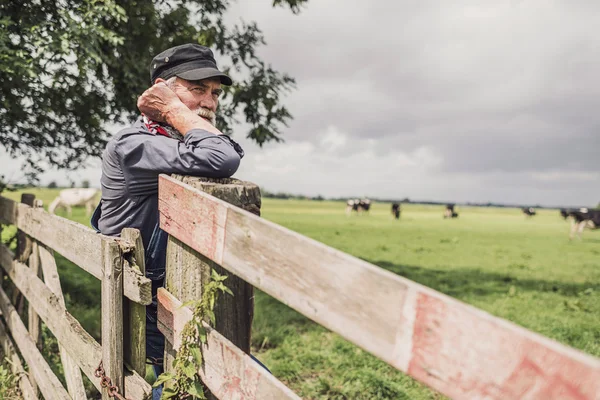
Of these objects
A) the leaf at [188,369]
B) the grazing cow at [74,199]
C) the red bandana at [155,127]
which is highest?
the red bandana at [155,127]

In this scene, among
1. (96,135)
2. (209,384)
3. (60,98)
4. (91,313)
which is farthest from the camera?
(96,135)

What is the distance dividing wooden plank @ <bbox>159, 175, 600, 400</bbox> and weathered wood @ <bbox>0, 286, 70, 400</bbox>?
2.31 meters

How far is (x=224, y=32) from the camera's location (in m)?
9.12

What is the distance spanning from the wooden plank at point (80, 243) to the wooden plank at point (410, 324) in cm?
75

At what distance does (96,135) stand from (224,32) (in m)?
3.25

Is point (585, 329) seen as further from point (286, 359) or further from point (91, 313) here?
point (91, 313)

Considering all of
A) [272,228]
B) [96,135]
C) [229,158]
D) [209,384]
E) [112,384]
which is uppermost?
[96,135]

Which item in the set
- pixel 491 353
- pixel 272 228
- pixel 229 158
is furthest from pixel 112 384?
pixel 491 353

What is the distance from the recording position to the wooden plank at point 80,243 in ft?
6.95

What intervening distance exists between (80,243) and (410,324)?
7.23ft

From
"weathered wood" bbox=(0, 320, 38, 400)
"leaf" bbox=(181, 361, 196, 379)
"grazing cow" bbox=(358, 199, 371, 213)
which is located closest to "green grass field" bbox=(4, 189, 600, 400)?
"weathered wood" bbox=(0, 320, 38, 400)

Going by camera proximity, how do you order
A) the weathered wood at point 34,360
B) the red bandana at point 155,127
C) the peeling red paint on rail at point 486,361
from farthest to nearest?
the weathered wood at point 34,360
the red bandana at point 155,127
the peeling red paint on rail at point 486,361

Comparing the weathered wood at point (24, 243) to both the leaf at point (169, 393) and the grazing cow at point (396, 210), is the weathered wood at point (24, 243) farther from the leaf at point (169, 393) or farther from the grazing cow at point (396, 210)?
the grazing cow at point (396, 210)

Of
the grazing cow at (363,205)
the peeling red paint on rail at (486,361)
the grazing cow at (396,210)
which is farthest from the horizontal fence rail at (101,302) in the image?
the grazing cow at (363,205)
